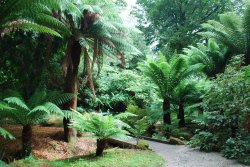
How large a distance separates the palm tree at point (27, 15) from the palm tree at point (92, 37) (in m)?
0.67

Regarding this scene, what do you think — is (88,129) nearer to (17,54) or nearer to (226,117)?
(226,117)

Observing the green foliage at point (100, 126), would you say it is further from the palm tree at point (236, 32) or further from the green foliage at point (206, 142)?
the palm tree at point (236, 32)

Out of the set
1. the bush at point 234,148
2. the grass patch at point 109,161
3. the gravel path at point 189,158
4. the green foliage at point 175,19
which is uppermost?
the green foliage at point 175,19

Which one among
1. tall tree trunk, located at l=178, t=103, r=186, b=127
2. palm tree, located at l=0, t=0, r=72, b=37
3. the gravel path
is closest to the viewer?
palm tree, located at l=0, t=0, r=72, b=37

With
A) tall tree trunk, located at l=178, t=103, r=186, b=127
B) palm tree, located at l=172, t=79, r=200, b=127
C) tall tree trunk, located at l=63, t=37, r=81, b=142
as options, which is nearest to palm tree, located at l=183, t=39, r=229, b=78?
palm tree, located at l=172, t=79, r=200, b=127

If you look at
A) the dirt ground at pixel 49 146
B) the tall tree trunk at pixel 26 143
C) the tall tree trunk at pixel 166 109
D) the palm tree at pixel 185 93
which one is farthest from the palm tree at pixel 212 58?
the tall tree trunk at pixel 26 143

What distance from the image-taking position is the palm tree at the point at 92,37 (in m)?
6.76

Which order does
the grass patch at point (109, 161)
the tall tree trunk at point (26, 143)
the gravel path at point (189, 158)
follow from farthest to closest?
the tall tree trunk at point (26, 143), the gravel path at point (189, 158), the grass patch at point (109, 161)

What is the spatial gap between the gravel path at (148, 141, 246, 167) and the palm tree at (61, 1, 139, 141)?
2.21m

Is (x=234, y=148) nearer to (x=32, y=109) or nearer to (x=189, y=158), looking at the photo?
(x=189, y=158)

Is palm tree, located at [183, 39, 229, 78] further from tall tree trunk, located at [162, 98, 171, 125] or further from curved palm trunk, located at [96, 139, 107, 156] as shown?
curved palm trunk, located at [96, 139, 107, 156]

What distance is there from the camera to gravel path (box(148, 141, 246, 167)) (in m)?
5.24

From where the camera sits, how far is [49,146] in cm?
670

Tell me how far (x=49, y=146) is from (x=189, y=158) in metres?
3.06
